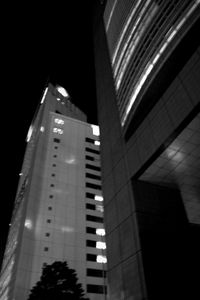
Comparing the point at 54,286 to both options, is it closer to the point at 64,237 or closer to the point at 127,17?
the point at 64,237

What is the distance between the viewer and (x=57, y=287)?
83.7 feet

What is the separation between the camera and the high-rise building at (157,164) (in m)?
14.1

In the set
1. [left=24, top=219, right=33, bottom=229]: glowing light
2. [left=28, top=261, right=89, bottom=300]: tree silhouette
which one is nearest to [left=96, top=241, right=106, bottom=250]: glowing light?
[left=24, top=219, right=33, bottom=229]: glowing light

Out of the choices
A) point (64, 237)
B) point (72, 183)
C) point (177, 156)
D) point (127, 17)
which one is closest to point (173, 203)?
point (177, 156)

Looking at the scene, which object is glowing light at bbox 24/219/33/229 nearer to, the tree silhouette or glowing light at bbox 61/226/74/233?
glowing light at bbox 61/226/74/233

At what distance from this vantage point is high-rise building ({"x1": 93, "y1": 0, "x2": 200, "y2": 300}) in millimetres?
14102

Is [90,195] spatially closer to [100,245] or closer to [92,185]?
[92,185]

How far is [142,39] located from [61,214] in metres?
37.9

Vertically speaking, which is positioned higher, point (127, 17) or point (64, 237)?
point (127, 17)

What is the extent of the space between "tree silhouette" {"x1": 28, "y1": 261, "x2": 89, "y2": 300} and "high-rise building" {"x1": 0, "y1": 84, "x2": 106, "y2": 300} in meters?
8.52

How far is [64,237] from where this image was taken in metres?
46.9

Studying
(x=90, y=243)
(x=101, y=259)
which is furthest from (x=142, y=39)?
(x=101, y=259)

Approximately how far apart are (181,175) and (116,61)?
13349mm

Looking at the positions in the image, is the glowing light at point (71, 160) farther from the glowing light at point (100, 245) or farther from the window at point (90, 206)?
the glowing light at point (100, 245)
